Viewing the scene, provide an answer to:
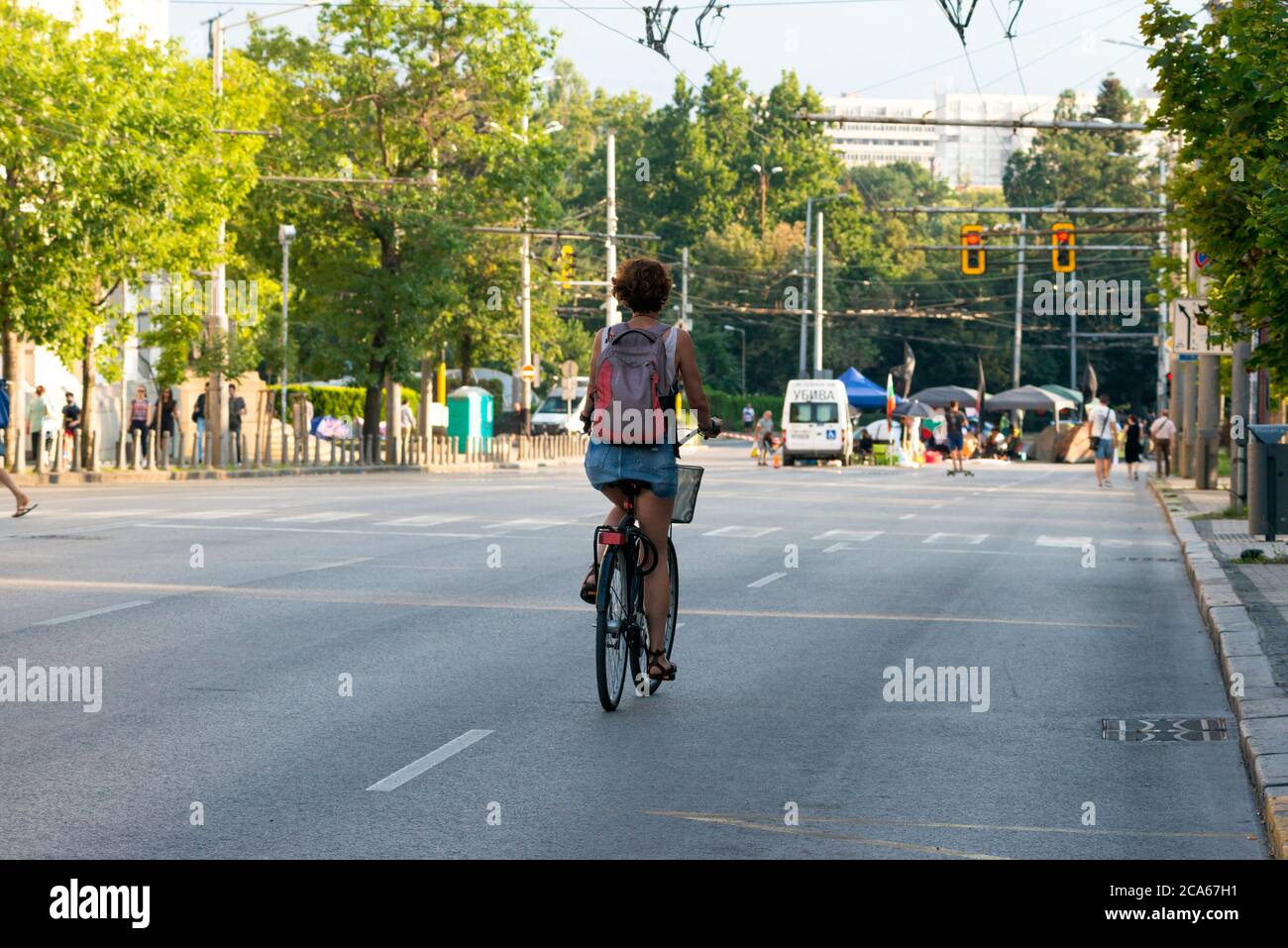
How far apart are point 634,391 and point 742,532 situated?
14260 mm

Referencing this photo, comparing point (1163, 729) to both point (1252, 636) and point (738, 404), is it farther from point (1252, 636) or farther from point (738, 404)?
point (738, 404)

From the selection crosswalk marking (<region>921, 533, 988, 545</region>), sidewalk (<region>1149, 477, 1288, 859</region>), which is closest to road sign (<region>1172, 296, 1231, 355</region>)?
sidewalk (<region>1149, 477, 1288, 859</region>)

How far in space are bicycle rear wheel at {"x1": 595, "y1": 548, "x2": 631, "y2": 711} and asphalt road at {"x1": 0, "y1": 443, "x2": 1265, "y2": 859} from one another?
16 centimetres

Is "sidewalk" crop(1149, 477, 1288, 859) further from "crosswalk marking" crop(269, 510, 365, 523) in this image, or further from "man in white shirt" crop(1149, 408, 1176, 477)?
"man in white shirt" crop(1149, 408, 1176, 477)

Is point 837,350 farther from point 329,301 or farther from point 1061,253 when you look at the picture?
point 1061,253

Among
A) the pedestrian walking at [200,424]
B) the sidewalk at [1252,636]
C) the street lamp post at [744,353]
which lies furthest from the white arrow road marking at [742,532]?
the street lamp post at [744,353]

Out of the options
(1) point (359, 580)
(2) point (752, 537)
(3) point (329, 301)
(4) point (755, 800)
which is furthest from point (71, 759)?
(3) point (329, 301)

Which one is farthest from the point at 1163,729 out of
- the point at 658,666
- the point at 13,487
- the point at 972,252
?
the point at 972,252

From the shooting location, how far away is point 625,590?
9.32 meters

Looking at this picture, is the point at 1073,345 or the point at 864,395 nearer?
the point at 864,395

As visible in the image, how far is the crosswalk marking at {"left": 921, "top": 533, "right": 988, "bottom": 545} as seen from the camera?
74.1 ft

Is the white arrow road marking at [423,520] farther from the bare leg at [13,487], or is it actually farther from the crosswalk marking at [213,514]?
the bare leg at [13,487]

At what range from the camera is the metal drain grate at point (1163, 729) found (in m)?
9.20

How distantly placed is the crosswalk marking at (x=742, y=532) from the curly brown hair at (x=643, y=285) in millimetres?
12887
